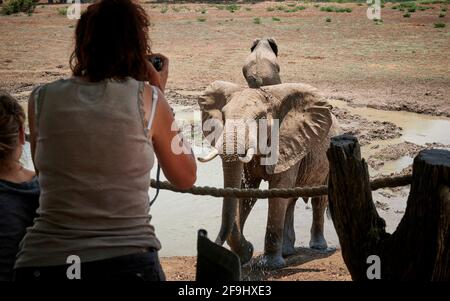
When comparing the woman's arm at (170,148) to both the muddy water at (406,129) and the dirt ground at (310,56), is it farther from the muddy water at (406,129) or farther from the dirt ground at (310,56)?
the muddy water at (406,129)

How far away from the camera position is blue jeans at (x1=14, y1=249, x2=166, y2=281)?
4.66 feet

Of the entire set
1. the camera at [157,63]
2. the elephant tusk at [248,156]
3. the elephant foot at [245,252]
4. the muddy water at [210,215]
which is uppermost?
the camera at [157,63]

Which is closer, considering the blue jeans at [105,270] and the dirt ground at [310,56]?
the blue jeans at [105,270]

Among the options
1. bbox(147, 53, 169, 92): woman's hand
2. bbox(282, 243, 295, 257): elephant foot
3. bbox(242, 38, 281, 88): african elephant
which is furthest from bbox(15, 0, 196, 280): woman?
bbox(282, 243, 295, 257): elephant foot

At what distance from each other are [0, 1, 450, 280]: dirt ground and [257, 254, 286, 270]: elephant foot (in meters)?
0.06

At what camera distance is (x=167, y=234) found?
5.61 metres

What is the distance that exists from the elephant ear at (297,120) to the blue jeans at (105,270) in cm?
297

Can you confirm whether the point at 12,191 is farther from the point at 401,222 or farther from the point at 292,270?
the point at 292,270

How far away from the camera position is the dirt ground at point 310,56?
10.3 m

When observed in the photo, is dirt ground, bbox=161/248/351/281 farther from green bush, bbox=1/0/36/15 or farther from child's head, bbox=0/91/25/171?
green bush, bbox=1/0/36/15

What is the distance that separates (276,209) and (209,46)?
12.1 m

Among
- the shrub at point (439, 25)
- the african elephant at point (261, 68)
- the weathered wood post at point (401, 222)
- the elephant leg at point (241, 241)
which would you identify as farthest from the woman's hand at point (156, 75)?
the shrub at point (439, 25)

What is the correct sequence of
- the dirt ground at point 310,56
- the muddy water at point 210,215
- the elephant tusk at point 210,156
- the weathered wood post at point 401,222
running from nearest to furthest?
the weathered wood post at point 401,222 → the elephant tusk at point 210,156 → the muddy water at point 210,215 → the dirt ground at point 310,56

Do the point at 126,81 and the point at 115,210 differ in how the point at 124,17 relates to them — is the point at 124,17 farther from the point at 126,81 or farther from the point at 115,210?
the point at 115,210
